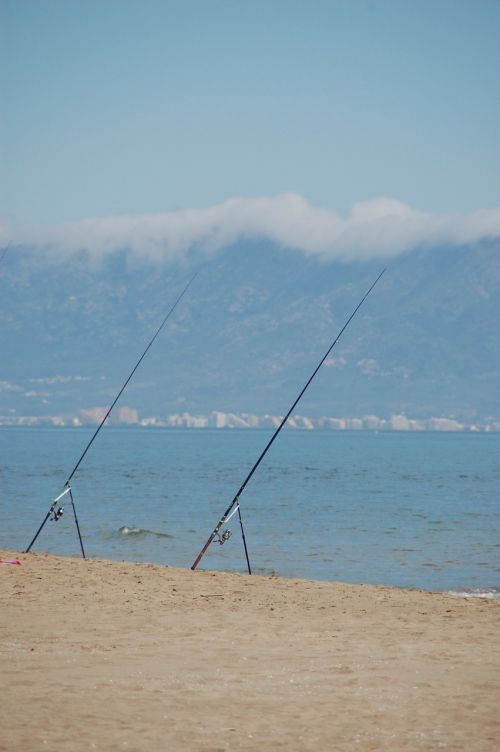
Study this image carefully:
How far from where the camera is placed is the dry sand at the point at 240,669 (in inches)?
338

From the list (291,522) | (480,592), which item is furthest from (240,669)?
(291,522)

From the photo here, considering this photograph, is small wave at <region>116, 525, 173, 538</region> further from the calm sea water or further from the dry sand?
the dry sand

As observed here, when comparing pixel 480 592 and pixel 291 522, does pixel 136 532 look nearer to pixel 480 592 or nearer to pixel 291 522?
pixel 291 522

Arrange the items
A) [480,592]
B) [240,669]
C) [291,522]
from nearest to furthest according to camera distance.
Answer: [240,669], [480,592], [291,522]

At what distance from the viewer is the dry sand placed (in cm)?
859

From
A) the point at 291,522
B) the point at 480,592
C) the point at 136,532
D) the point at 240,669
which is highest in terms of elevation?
the point at 240,669

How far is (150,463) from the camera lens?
79.2 m

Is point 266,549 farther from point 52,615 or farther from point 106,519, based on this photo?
point 52,615

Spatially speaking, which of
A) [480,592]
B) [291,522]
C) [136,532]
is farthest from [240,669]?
[291,522]

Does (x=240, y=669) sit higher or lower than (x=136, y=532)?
higher

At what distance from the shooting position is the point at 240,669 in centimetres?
1057

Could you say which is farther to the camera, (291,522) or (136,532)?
(291,522)

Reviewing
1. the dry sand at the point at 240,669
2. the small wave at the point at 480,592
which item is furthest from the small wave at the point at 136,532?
the dry sand at the point at 240,669

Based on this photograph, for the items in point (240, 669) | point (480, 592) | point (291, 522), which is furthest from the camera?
point (291, 522)
